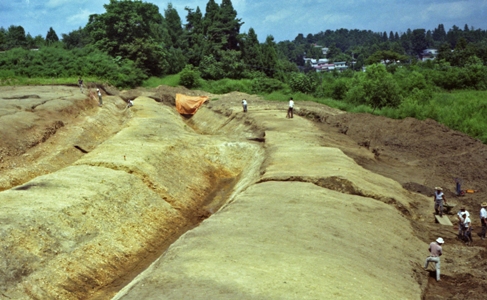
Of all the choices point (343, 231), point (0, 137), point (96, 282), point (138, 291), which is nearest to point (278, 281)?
point (138, 291)

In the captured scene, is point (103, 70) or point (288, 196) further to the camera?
point (103, 70)

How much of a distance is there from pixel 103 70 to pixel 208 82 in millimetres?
14820

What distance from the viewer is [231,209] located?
63.2 ft

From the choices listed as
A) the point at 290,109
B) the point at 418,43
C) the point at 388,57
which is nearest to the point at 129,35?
the point at 290,109

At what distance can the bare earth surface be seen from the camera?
550 inches

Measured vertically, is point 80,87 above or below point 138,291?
above

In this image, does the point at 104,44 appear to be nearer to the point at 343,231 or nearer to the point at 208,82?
the point at 208,82

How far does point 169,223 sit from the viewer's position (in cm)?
2284

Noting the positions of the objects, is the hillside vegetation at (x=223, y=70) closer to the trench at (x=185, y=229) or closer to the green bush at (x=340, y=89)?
the green bush at (x=340, y=89)

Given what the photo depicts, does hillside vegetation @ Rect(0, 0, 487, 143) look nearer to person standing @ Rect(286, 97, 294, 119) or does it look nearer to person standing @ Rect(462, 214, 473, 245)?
person standing @ Rect(286, 97, 294, 119)

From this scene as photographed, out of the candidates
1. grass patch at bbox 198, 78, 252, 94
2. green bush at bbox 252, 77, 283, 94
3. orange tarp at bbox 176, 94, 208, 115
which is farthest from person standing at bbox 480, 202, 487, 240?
grass patch at bbox 198, 78, 252, 94

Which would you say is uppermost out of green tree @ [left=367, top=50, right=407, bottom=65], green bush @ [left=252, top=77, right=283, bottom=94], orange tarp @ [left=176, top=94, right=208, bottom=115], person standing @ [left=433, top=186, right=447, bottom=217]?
green tree @ [left=367, top=50, right=407, bottom=65]

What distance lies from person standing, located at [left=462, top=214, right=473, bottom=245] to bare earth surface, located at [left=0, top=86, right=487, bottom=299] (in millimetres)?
413

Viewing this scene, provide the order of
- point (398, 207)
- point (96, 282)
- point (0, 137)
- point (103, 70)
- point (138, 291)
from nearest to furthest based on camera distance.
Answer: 1. point (138, 291)
2. point (96, 282)
3. point (398, 207)
4. point (0, 137)
5. point (103, 70)
